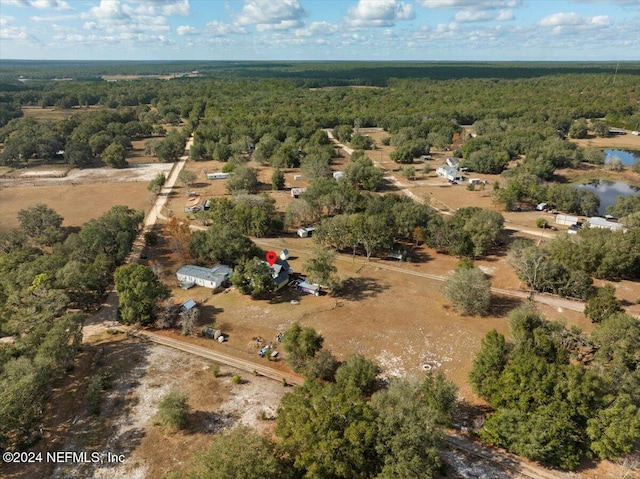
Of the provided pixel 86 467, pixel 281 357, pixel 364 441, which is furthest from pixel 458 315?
pixel 86 467

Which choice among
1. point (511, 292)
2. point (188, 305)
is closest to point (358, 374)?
point (188, 305)

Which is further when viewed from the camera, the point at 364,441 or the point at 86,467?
the point at 86,467

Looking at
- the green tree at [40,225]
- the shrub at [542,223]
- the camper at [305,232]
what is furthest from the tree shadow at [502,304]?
the green tree at [40,225]

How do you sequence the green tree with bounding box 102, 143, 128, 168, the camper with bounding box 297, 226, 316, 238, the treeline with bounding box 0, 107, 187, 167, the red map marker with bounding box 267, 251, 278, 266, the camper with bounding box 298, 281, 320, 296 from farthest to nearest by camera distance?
the treeline with bounding box 0, 107, 187, 167, the green tree with bounding box 102, 143, 128, 168, the camper with bounding box 297, 226, 316, 238, the red map marker with bounding box 267, 251, 278, 266, the camper with bounding box 298, 281, 320, 296

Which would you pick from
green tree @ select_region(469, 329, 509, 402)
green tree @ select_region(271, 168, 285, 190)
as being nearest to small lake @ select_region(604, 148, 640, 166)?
green tree @ select_region(271, 168, 285, 190)

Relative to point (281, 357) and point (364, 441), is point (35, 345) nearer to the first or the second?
point (281, 357)

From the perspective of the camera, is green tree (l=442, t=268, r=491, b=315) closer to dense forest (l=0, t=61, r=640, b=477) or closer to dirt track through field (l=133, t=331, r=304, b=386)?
dense forest (l=0, t=61, r=640, b=477)

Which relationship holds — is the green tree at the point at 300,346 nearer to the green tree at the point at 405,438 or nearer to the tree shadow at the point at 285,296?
the green tree at the point at 405,438
